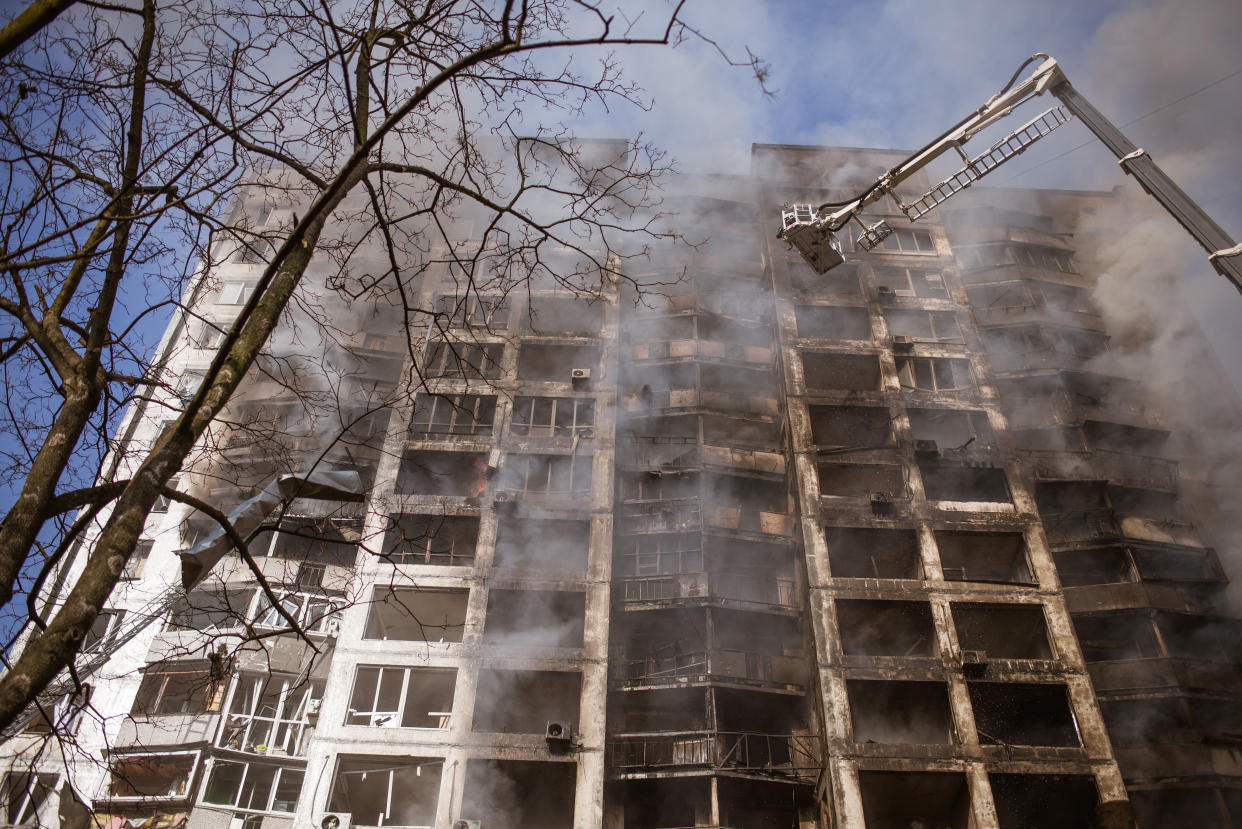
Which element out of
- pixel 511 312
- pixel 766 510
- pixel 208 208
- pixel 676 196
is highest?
pixel 676 196

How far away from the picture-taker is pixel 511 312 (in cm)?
3559

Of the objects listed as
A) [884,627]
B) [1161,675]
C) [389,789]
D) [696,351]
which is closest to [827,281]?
[696,351]

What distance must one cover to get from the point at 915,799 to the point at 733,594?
926 cm

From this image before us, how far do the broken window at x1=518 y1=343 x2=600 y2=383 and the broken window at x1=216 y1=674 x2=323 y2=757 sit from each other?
46.8 feet

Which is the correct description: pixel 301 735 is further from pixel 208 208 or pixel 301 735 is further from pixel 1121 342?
pixel 1121 342

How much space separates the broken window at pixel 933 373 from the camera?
3294 cm

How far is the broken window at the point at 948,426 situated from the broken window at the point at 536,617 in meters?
14.8

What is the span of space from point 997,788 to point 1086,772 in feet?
8.09

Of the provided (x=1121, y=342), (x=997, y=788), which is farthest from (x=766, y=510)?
(x=1121, y=342)

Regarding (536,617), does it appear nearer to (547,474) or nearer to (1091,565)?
(547,474)

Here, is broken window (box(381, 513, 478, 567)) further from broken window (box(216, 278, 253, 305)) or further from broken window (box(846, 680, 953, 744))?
broken window (box(216, 278, 253, 305))

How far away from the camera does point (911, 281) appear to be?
3675 cm

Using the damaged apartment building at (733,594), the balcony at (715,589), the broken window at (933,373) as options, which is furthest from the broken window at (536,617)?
the broken window at (933,373)

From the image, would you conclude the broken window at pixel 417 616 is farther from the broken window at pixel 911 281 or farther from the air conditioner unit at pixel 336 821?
the broken window at pixel 911 281
